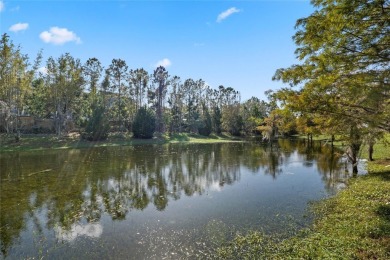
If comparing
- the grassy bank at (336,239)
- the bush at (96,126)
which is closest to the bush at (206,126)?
the bush at (96,126)

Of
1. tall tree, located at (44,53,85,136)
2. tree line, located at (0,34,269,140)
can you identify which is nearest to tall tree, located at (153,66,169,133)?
tree line, located at (0,34,269,140)

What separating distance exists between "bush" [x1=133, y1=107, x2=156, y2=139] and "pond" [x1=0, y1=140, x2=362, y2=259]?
38300 mm

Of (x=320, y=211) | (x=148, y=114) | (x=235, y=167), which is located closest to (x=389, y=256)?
(x=320, y=211)

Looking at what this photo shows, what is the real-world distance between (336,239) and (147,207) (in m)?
9.78

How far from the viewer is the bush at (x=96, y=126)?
59031 mm

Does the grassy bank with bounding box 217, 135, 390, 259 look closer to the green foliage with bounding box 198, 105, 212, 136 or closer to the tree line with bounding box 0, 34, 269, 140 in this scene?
the tree line with bounding box 0, 34, 269, 140

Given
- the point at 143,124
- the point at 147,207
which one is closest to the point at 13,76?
the point at 143,124

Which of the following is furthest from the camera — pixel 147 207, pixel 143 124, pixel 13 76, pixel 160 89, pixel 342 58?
pixel 160 89

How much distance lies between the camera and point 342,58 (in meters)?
8.74

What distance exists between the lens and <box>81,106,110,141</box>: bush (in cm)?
5903

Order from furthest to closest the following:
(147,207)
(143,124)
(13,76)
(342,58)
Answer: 1. (143,124)
2. (13,76)
3. (147,207)
4. (342,58)

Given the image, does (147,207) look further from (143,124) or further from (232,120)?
(232,120)

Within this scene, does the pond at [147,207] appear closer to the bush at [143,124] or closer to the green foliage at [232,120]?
the bush at [143,124]

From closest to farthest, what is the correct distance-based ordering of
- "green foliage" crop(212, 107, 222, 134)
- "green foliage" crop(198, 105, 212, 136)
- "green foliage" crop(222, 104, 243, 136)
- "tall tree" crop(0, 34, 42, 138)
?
"tall tree" crop(0, 34, 42, 138) → "green foliage" crop(198, 105, 212, 136) → "green foliage" crop(212, 107, 222, 134) → "green foliage" crop(222, 104, 243, 136)
